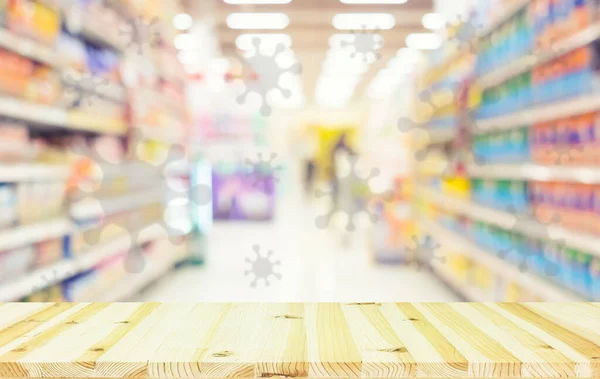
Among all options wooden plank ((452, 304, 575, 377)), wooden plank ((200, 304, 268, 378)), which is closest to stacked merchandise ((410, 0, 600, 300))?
wooden plank ((452, 304, 575, 377))

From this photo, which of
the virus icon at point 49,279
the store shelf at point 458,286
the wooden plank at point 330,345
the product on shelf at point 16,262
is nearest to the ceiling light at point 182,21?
the store shelf at point 458,286

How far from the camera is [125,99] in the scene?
4.22 meters

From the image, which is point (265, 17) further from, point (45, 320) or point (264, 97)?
point (45, 320)

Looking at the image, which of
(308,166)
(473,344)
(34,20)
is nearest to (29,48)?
(34,20)

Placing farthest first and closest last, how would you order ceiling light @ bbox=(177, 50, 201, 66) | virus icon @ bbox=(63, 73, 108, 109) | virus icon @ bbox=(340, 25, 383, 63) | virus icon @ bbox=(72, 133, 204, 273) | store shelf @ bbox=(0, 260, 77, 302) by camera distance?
1. ceiling light @ bbox=(177, 50, 201, 66)
2. virus icon @ bbox=(72, 133, 204, 273)
3. virus icon @ bbox=(63, 73, 108, 109)
4. virus icon @ bbox=(340, 25, 383, 63)
5. store shelf @ bbox=(0, 260, 77, 302)

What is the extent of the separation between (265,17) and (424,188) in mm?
2109

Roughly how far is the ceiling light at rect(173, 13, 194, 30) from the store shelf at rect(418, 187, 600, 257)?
2649mm

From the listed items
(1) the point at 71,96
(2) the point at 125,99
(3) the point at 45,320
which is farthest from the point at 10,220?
(2) the point at 125,99

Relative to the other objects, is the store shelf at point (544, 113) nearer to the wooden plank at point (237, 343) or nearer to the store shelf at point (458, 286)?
the store shelf at point (458, 286)

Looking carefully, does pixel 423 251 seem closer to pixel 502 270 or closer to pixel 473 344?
pixel 502 270

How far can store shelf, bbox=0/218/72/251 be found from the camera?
2480 millimetres

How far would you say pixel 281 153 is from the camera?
202 inches

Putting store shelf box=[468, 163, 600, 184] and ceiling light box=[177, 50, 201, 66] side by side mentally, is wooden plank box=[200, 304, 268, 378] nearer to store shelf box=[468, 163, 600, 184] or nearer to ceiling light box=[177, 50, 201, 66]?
store shelf box=[468, 163, 600, 184]

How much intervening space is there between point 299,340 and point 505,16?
3015 mm
